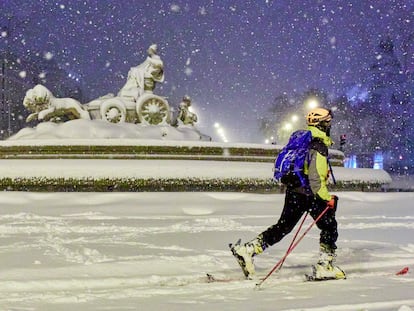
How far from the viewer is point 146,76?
65.1 ft

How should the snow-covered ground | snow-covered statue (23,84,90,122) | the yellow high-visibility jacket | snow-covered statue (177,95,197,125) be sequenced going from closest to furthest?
1. the snow-covered ground
2. the yellow high-visibility jacket
3. snow-covered statue (23,84,90,122)
4. snow-covered statue (177,95,197,125)

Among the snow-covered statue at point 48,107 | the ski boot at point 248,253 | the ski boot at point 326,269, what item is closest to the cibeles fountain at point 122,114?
the snow-covered statue at point 48,107

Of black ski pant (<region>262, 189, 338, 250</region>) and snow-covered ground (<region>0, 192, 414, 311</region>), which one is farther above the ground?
black ski pant (<region>262, 189, 338, 250</region>)

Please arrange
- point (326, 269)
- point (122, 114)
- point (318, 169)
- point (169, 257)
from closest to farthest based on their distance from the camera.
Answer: point (318, 169), point (326, 269), point (169, 257), point (122, 114)

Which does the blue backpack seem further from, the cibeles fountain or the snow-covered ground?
the cibeles fountain

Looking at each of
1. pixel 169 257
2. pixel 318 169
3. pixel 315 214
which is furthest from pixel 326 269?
pixel 169 257

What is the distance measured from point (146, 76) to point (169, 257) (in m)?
→ 14.5

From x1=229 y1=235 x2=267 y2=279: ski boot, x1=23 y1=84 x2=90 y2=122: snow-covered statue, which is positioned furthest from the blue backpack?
x1=23 y1=84 x2=90 y2=122: snow-covered statue

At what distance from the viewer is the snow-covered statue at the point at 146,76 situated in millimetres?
19766

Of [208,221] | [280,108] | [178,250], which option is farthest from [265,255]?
[280,108]

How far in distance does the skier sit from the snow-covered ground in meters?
0.18

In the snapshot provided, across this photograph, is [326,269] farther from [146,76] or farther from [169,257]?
[146,76]

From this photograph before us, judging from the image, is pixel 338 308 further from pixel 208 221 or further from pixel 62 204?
pixel 62 204

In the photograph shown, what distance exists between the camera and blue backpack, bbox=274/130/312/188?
16.0 feet
